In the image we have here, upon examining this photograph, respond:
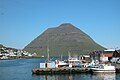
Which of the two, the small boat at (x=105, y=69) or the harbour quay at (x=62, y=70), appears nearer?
the small boat at (x=105, y=69)

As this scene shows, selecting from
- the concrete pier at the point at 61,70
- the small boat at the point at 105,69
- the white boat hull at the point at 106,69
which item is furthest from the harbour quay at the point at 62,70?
the white boat hull at the point at 106,69

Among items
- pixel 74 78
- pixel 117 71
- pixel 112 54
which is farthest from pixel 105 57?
pixel 74 78

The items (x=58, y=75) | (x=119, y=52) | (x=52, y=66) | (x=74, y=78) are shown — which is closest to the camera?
(x=74, y=78)

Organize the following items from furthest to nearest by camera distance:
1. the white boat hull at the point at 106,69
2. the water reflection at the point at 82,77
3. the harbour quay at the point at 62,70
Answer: the harbour quay at the point at 62,70 < the white boat hull at the point at 106,69 < the water reflection at the point at 82,77

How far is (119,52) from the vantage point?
134 meters

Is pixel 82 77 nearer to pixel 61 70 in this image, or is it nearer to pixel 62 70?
pixel 62 70

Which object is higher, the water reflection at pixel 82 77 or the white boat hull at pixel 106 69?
the white boat hull at pixel 106 69

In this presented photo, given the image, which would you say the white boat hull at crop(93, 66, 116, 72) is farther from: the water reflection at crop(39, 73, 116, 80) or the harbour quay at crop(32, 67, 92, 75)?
the harbour quay at crop(32, 67, 92, 75)

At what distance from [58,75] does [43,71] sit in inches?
223

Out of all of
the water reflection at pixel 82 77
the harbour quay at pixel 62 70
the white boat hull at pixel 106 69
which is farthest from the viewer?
the harbour quay at pixel 62 70

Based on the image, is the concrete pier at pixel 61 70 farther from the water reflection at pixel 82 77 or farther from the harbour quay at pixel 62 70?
the water reflection at pixel 82 77

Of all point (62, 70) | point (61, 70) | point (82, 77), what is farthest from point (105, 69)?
point (61, 70)

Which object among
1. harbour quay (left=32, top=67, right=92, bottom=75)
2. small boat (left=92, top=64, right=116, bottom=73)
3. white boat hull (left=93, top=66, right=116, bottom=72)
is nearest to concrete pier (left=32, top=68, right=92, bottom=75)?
harbour quay (left=32, top=67, right=92, bottom=75)

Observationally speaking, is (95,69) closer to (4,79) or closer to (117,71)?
(117,71)
